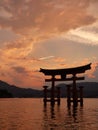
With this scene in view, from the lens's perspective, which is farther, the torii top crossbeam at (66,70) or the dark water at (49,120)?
the torii top crossbeam at (66,70)

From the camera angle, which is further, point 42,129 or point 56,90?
point 56,90

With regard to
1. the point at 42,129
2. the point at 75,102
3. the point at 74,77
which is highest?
the point at 74,77

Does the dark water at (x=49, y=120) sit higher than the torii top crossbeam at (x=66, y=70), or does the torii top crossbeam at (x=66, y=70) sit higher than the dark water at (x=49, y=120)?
the torii top crossbeam at (x=66, y=70)

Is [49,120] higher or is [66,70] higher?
[66,70]

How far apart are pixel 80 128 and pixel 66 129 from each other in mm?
983

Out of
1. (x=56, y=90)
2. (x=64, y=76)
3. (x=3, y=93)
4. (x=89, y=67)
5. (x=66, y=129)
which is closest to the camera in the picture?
(x=66, y=129)

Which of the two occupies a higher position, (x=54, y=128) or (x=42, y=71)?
(x=42, y=71)

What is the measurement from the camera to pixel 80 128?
1847cm

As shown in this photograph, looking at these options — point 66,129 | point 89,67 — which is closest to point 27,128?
point 66,129

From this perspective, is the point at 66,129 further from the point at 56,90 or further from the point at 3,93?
the point at 3,93

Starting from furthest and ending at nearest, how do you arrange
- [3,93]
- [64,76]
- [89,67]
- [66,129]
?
[3,93]
[64,76]
[89,67]
[66,129]

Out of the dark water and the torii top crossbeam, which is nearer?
the dark water

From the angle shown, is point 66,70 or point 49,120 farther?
point 66,70

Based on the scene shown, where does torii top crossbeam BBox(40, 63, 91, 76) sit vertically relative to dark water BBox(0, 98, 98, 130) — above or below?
above
